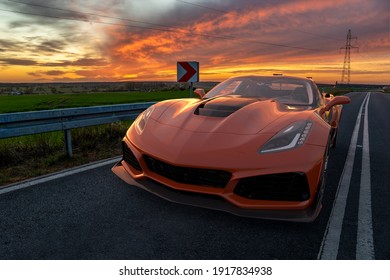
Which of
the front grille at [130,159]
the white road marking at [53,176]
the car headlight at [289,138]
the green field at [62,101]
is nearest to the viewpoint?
the car headlight at [289,138]

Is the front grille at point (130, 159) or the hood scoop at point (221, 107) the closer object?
the front grille at point (130, 159)

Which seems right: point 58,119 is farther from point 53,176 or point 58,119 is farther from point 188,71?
point 188,71

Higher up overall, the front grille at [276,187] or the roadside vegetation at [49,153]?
the front grille at [276,187]

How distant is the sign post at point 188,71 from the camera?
8836 mm

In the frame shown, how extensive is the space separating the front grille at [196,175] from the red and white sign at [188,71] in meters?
6.55

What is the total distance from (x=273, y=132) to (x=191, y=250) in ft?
4.21

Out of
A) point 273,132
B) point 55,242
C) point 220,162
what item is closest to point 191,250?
point 220,162

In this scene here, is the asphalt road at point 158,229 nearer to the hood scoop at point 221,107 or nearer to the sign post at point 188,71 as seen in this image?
the hood scoop at point 221,107

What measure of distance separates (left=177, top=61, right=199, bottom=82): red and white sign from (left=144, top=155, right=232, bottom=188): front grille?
21.5ft

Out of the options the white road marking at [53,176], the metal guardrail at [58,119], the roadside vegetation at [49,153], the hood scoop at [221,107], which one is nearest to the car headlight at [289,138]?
the hood scoop at [221,107]
